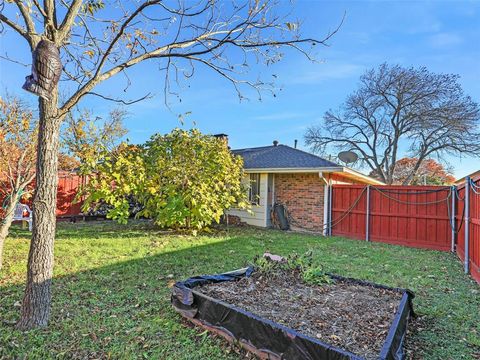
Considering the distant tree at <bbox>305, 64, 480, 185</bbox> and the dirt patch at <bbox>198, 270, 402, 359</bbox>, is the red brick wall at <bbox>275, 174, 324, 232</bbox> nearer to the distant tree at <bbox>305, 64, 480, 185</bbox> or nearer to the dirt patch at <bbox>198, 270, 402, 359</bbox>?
the dirt patch at <bbox>198, 270, 402, 359</bbox>

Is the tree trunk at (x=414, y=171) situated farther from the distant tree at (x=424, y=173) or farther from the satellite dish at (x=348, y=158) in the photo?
the satellite dish at (x=348, y=158)

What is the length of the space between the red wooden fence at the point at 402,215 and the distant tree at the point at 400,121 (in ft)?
46.1

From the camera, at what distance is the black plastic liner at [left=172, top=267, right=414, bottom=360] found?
234cm

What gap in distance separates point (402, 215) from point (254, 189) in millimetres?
5091

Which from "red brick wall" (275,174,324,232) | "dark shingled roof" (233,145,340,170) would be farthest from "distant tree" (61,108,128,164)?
"red brick wall" (275,174,324,232)

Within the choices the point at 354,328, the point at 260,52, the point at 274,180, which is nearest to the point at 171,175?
the point at 274,180

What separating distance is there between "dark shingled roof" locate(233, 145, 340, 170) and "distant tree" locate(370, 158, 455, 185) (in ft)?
45.2

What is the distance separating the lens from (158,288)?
4.37m

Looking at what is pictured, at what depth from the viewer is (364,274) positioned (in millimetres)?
5293

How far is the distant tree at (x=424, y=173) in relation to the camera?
23.1m

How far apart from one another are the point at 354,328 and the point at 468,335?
4.40 ft

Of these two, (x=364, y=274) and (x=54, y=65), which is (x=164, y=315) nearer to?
(x=54, y=65)

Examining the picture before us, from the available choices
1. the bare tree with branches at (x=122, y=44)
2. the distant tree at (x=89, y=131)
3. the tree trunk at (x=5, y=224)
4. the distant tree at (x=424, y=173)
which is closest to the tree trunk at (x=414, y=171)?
the distant tree at (x=424, y=173)

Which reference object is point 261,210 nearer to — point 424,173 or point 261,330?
point 261,330
